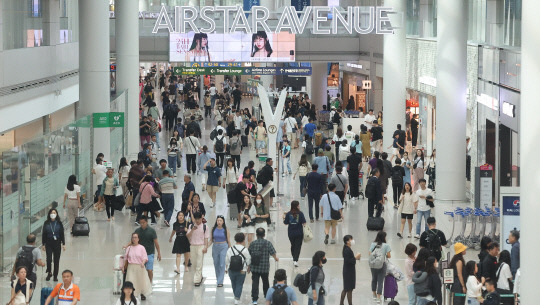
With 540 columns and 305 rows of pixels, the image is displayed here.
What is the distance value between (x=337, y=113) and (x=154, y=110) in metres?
7.88

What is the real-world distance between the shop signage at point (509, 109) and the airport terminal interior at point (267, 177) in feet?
0.34

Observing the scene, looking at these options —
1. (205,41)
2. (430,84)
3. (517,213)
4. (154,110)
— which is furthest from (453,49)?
(205,41)

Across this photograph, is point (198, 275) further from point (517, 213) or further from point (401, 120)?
point (401, 120)

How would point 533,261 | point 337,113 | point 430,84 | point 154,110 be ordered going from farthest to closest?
point 337,113 < point 154,110 < point 430,84 < point 533,261

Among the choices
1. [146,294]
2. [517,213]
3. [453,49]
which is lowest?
[146,294]

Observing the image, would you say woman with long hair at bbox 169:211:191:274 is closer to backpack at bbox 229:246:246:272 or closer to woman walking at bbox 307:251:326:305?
backpack at bbox 229:246:246:272

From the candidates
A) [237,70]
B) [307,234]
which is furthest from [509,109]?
→ [237,70]

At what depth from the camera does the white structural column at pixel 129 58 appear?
125 ft

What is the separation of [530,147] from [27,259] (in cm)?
787

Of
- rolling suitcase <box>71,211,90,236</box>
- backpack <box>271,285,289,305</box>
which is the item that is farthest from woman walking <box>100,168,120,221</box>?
backpack <box>271,285,289,305</box>

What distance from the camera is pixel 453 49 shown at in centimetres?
2816

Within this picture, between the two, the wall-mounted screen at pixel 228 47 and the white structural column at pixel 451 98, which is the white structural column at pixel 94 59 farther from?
the wall-mounted screen at pixel 228 47

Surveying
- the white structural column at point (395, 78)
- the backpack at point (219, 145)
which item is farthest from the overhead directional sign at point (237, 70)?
the backpack at point (219, 145)

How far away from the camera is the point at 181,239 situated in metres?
19.2
